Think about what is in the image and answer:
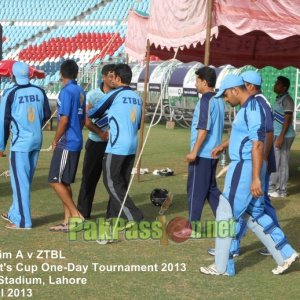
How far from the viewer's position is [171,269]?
20.5 feet

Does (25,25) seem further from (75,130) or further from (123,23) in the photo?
(75,130)

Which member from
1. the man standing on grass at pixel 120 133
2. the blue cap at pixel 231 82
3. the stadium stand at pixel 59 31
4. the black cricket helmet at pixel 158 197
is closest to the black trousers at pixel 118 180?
the man standing on grass at pixel 120 133

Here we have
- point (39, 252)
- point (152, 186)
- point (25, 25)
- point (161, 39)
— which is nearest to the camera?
point (39, 252)

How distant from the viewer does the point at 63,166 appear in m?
7.58

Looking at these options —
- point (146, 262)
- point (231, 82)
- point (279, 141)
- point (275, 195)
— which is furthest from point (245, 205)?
point (275, 195)

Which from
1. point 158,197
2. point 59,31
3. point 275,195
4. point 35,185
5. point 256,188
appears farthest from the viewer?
point 59,31

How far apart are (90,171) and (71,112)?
972 mm

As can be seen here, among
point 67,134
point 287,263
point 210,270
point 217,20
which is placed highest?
point 217,20

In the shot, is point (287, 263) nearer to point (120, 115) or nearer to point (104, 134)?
point (120, 115)

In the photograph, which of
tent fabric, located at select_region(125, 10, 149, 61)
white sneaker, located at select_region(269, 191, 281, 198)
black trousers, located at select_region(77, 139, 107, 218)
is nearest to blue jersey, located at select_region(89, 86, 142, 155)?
black trousers, located at select_region(77, 139, 107, 218)

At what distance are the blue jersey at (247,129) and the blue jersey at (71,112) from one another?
2.16 meters

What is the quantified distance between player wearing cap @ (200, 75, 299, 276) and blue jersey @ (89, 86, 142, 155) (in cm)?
159

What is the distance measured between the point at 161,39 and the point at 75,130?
1.93 m

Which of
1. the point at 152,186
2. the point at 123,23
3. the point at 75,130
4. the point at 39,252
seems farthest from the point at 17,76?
the point at 123,23
